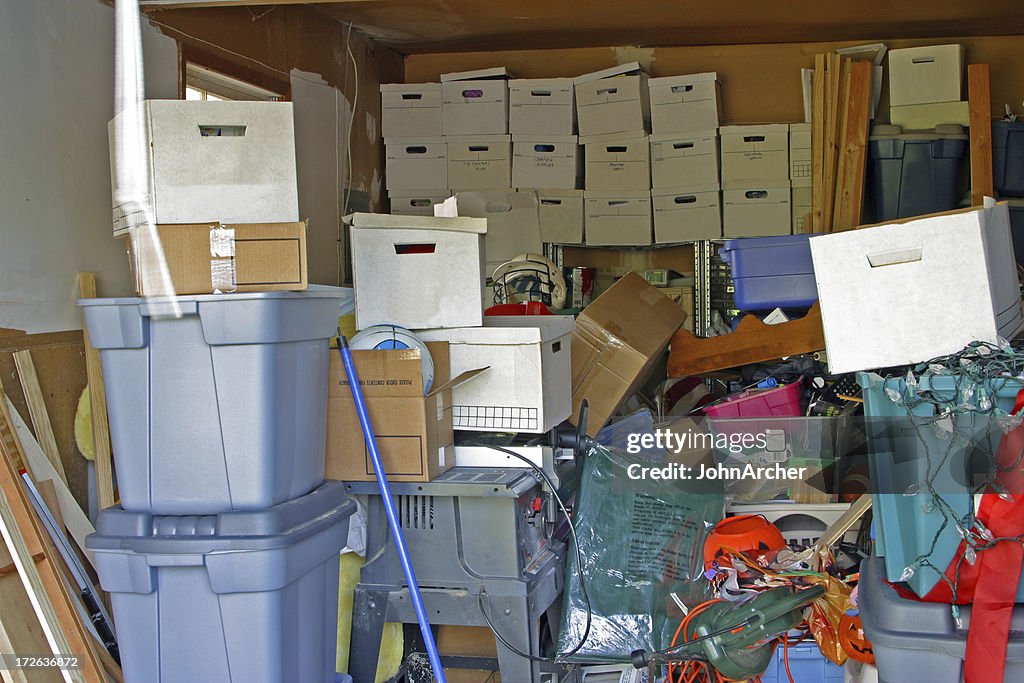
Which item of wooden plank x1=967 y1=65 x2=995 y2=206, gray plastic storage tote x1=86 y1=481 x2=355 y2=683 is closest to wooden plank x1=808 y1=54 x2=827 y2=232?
wooden plank x1=967 y1=65 x2=995 y2=206

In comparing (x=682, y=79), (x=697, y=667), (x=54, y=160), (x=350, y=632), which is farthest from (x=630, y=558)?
(x=682, y=79)

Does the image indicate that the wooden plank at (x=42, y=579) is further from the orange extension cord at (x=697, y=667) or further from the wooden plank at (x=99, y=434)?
the orange extension cord at (x=697, y=667)

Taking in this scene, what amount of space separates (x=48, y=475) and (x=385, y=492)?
0.82 metres

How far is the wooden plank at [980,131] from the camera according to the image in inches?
186

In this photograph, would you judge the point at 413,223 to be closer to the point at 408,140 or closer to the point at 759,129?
the point at 408,140

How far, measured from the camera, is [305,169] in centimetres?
418

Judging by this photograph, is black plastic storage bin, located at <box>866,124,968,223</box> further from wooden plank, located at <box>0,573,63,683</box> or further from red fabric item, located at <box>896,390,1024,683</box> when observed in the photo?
wooden plank, located at <box>0,573,63,683</box>

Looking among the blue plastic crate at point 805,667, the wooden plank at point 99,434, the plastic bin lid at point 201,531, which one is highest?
the wooden plank at point 99,434

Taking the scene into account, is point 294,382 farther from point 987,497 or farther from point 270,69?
point 270,69

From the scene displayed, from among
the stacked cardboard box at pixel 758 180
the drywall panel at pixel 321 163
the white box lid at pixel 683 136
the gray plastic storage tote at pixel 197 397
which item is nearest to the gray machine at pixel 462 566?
the gray plastic storage tote at pixel 197 397

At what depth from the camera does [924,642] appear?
1812mm

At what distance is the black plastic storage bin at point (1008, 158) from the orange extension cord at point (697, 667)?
3.18m

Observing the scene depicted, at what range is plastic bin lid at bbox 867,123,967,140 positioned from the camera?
15.9 feet

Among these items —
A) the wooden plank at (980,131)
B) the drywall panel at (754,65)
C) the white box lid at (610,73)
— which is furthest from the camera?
the drywall panel at (754,65)
